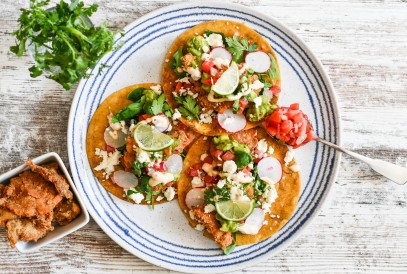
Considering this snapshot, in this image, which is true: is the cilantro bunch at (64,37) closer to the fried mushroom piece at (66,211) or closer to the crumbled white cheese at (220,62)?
the crumbled white cheese at (220,62)

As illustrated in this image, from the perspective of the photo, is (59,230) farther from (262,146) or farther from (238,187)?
(262,146)

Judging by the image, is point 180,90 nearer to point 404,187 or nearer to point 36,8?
point 36,8

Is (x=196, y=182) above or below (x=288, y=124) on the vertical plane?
below

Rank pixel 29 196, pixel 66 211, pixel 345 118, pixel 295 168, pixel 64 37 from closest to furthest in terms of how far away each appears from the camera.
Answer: pixel 64 37 < pixel 29 196 < pixel 66 211 < pixel 295 168 < pixel 345 118

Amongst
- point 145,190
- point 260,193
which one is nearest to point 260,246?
point 260,193

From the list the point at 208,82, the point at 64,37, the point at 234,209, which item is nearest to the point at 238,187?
the point at 234,209

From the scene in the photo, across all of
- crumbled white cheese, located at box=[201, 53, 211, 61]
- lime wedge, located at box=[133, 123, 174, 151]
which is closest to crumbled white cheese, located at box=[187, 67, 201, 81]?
crumbled white cheese, located at box=[201, 53, 211, 61]
